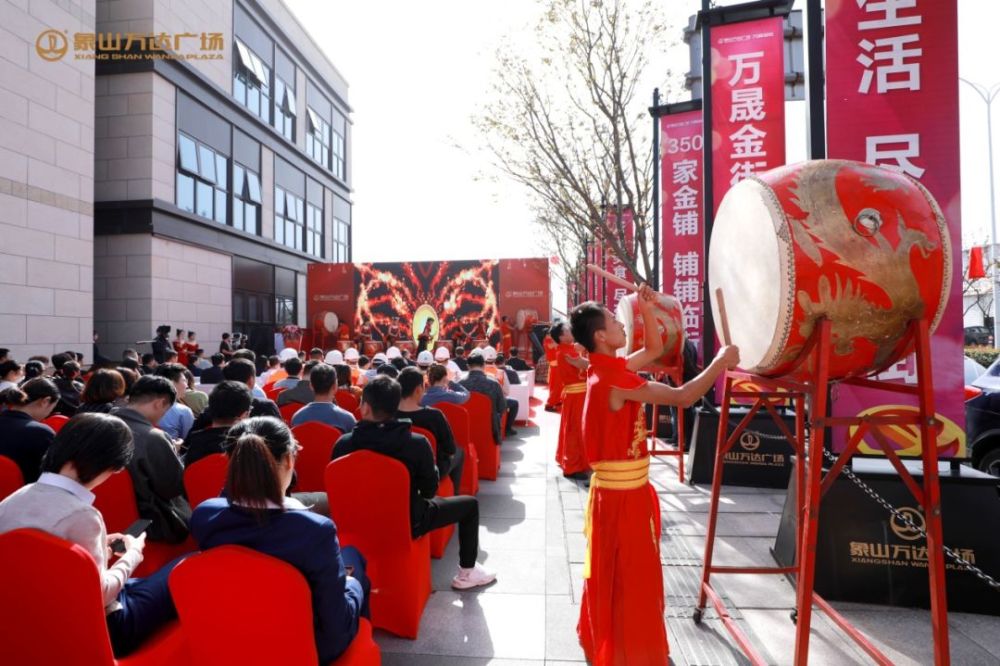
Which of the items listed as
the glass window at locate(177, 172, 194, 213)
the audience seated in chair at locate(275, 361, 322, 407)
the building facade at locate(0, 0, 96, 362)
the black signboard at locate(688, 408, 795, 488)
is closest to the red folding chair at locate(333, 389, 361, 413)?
the audience seated in chair at locate(275, 361, 322, 407)

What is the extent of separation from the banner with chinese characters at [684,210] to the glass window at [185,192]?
12274mm

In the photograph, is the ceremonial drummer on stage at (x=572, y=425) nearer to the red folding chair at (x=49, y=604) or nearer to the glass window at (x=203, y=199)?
the red folding chair at (x=49, y=604)

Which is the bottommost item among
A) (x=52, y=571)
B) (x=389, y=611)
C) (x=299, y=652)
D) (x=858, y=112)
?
(x=389, y=611)

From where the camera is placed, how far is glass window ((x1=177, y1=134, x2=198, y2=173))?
538 inches

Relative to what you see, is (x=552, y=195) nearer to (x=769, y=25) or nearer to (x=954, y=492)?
(x=769, y=25)

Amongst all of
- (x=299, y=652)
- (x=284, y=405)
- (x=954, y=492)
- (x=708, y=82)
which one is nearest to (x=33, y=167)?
(x=284, y=405)

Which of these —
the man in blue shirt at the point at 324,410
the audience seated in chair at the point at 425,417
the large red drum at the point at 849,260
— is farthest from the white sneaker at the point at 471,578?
the large red drum at the point at 849,260

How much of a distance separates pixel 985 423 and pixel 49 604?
6120 mm

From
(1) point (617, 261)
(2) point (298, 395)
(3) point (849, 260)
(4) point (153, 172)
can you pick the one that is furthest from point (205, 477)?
(4) point (153, 172)

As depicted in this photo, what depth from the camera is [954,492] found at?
282 cm

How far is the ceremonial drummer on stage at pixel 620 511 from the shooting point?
7.20ft

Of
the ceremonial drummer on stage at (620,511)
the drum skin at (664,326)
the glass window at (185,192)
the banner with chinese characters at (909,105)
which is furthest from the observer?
the glass window at (185,192)

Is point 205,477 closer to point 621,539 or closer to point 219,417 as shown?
point 219,417

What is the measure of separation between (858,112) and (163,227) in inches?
559
